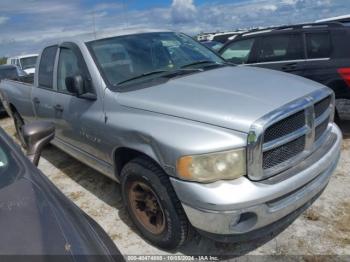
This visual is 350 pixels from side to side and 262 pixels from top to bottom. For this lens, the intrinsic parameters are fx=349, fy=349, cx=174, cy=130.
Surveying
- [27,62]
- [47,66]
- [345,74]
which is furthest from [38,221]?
[27,62]

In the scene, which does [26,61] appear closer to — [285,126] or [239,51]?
[239,51]

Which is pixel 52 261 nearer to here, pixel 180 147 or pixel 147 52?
pixel 180 147

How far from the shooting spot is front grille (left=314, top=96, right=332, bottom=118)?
295 cm

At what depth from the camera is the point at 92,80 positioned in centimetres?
343

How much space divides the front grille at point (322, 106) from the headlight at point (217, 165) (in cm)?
98

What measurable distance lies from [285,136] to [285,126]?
0.07 m

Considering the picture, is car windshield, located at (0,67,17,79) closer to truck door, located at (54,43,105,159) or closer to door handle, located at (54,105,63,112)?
truck door, located at (54,43,105,159)

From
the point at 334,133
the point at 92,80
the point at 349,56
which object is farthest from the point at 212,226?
the point at 349,56

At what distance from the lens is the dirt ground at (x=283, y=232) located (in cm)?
289

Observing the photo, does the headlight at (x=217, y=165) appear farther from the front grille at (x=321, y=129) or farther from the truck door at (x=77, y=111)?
the truck door at (x=77, y=111)

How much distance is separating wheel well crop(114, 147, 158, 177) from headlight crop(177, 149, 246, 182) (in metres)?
0.72

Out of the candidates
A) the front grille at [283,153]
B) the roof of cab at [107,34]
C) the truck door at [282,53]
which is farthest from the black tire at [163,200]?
the truck door at [282,53]

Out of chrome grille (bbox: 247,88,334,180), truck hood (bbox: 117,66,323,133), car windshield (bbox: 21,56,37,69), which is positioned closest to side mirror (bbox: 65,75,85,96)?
truck hood (bbox: 117,66,323,133)

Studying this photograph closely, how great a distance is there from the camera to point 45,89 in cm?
462
